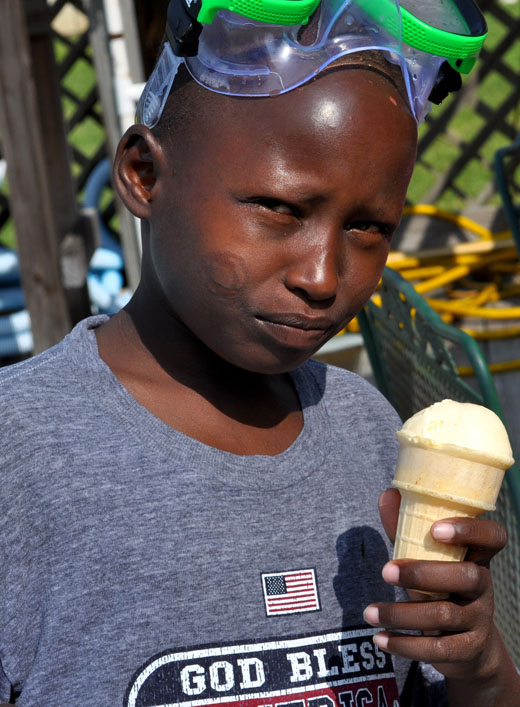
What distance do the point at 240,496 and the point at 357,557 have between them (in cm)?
21

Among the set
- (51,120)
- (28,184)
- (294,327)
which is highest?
(294,327)

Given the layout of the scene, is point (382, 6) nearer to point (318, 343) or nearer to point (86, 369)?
point (318, 343)

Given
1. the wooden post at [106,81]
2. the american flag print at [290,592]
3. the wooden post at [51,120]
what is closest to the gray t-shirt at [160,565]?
the american flag print at [290,592]

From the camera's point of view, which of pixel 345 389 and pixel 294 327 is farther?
pixel 345 389

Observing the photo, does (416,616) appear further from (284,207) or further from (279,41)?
(279,41)

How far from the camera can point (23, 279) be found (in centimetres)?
434

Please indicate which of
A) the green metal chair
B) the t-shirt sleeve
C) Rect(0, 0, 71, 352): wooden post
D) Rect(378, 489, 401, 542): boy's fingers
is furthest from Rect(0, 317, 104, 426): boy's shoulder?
Rect(0, 0, 71, 352): wooden post

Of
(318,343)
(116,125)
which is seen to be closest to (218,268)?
(318,343)

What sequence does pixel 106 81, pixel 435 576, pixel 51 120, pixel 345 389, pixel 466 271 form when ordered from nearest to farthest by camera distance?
1. pixel 435 576
2. pixel 345 389
3. pixel 106 81
4. pixel 466 271
5. pixel 51 120

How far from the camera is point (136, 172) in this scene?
4.48 ft

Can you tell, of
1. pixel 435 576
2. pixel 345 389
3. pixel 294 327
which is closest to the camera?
pixel 435 576

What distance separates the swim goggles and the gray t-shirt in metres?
0.42

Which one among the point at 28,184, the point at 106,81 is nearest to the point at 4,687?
the point at 28,184

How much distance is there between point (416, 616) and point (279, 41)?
0.74 meters
